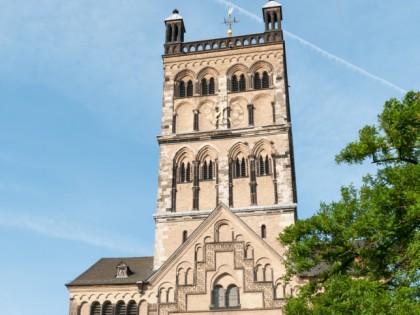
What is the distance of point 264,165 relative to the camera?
39656 mm

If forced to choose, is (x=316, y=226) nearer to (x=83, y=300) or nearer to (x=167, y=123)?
(x=83, y=300)

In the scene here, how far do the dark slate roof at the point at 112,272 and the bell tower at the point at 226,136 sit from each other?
1.40m

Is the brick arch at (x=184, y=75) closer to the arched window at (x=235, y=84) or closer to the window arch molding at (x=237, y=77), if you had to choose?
the window arch molding at (x=237, y=77)

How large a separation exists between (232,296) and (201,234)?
4.44m

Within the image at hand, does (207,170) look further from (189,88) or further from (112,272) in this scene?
(112,272)

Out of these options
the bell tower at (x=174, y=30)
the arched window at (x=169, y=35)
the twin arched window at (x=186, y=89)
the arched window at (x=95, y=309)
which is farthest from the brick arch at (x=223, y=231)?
the arched window at (x=169, y=35)

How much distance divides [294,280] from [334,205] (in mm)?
13122

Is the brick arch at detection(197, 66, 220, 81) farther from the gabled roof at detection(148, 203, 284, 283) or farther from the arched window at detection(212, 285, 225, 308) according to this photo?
the arched window at detection(212, 285, 225, 308)

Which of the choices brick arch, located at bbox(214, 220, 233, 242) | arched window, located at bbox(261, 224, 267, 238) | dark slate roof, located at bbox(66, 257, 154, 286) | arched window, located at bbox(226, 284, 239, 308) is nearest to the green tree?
arched window, located at bbox(226, 284, 239, 308)

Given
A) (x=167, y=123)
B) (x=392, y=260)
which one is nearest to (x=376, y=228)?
(x=392, y=260)

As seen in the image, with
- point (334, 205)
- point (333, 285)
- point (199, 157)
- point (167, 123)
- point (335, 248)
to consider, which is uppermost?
point (167, 123)

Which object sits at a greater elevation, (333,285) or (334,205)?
(334,205)

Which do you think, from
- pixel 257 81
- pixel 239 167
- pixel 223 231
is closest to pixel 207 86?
pixel 257 81

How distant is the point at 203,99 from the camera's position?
43312mm
